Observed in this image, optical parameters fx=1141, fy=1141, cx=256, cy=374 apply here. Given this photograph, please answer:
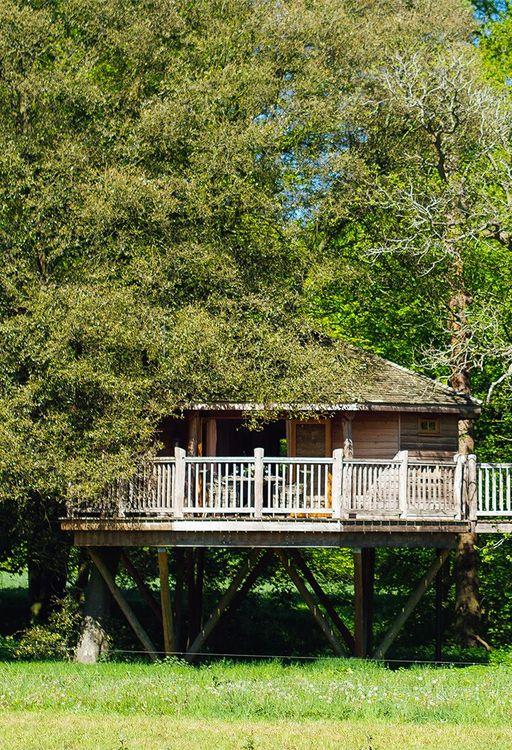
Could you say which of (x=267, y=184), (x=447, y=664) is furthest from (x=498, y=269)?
(x=447, y=664)

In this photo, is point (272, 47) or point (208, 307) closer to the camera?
point (208, 307)

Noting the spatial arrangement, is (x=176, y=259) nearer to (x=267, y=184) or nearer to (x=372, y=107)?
(x=267, y=184)

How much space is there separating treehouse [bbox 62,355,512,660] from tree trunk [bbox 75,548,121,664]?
244mm

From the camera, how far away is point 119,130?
1066 inches

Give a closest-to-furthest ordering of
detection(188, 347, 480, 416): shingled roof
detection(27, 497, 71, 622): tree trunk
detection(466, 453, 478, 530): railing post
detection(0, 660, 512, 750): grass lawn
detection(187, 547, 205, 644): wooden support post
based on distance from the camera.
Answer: detection(0, 660, 512, 750): grass lawn → detection(466, 453, 478, 530): railing post → detection(188, 347, 480, 416): shingled roof → detection(27, 497, 71, 622): tree trunk → detection(187, 547, 205, 644): wooden support post

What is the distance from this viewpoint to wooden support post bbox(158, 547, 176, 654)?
25.6 meters

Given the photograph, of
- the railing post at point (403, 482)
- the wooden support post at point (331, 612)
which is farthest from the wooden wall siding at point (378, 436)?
Result: the wooden support post at point (331, 612)

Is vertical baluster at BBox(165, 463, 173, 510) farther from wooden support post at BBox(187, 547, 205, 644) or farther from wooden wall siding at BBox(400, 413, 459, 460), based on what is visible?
wooden support post at BBox(187, 547, 205, 644)

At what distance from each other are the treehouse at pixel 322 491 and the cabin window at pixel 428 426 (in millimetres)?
31

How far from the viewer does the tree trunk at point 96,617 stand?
2659 cm

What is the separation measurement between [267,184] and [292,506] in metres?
8.29

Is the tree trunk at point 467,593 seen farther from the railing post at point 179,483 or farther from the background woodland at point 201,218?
the railing post at point 179,483

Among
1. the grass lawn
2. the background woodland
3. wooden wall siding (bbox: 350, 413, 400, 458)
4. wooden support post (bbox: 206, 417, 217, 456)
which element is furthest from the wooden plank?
the background woodland

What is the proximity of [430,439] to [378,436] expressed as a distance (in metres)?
1.37
